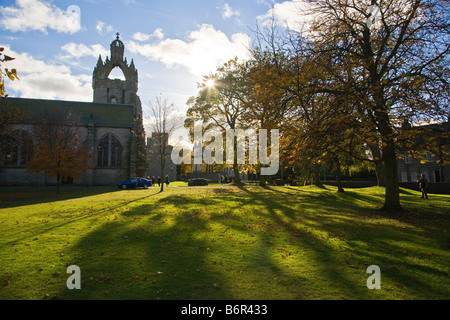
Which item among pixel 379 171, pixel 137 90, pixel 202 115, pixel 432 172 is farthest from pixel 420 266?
pixel 137 90

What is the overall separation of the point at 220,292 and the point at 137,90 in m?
52.1

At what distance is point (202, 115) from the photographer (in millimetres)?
33688

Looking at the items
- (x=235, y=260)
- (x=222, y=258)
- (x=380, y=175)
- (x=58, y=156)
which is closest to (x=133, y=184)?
(x=58, y=156)

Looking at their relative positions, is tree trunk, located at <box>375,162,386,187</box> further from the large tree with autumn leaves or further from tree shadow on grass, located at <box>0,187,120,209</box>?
the large tree with autumn leaves

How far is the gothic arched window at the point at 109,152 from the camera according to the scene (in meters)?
38.9

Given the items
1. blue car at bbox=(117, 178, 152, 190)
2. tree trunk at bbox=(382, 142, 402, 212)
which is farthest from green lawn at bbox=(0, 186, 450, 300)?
blue car at bbox=(117, 178, 152, 190)

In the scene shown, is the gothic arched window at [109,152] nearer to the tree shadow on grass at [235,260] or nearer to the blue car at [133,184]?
the blue car at [133,184]

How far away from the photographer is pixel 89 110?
41.7 meters

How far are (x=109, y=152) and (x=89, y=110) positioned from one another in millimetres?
8285

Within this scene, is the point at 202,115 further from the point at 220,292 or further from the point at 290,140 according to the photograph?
the point at 220,292

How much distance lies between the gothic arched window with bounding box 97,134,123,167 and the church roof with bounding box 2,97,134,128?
2.28 meters

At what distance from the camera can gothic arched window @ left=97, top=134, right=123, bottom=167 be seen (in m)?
38.9

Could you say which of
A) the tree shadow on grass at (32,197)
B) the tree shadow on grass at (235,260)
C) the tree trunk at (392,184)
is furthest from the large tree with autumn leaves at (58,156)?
the tree trunk at (392,184)

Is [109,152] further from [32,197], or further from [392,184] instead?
[392,184]
